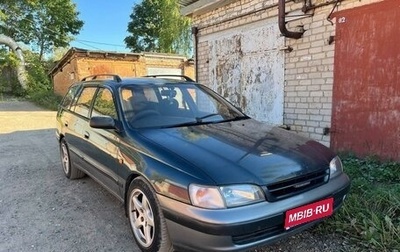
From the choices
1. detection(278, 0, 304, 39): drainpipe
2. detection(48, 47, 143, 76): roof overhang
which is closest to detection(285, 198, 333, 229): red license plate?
detection(278, 0, 304, 39): drainpipe

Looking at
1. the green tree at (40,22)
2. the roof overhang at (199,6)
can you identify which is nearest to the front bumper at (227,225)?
the roof overhang at (199,6)

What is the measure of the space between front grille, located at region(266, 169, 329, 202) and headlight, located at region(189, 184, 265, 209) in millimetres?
102

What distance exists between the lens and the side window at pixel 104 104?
333 cm

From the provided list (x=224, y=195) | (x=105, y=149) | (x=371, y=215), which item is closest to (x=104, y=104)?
(x=105, y=149)

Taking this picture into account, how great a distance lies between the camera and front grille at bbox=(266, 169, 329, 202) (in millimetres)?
2213

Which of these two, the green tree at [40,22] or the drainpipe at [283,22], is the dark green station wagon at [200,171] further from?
the green tree at [40,22]

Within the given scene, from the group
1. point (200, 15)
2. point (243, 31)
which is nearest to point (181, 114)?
point (243, 31)

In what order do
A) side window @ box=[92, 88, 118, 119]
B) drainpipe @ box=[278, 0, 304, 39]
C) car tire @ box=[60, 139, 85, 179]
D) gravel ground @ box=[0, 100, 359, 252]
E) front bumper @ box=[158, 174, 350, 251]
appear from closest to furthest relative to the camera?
front bumper @ box=[158, 174, 350, 251] → gravel ground @ box=[0, 100, 359, 252] → side window @ box=[92, 88, 118, 119] → car tire @ box=[60, 139, 85, 179] → drainpipe @ box=[278, 0, 304, 39]

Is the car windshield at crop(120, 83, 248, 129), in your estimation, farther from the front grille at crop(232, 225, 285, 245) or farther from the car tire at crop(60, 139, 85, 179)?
the car tire at crop(60, 139, 85, 179)

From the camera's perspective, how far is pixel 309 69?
17.3 feet

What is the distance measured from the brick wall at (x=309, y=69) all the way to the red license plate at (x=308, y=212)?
9.28 feet

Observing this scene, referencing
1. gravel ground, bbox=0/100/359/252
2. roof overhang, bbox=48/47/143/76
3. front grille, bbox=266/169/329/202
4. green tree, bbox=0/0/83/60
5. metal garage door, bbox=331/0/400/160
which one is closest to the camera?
front grille, bbox=266/169/329/202

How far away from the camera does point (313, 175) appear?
2.46 metres

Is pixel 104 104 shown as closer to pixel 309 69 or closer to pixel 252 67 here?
pixel 309 69
